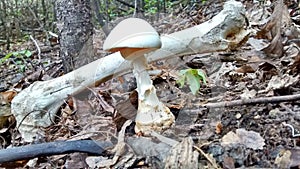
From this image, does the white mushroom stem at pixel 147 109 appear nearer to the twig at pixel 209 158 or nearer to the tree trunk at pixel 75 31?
the twig at pixel 209 158

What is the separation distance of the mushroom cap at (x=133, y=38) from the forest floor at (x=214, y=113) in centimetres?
30

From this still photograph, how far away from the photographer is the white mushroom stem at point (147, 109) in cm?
150

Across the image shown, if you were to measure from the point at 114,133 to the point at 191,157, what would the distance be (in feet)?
1.47

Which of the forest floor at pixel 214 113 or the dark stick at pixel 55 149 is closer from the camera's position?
the forest floor at pixel 214 113

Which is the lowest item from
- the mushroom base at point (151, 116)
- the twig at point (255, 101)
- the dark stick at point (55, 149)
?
the dark stick at point (55, 149)

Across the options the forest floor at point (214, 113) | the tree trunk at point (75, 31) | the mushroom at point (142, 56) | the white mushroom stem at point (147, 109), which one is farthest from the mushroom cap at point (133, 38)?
the tree trunk at point (75, 31)

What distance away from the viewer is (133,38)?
133cm

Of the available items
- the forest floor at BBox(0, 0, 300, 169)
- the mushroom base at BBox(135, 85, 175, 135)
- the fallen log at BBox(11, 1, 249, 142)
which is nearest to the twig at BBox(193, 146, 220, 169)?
the forest floor at BBox(0, 0, 300, 169)

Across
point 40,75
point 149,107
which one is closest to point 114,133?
point 149,107

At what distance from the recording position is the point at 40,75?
283 centimetres

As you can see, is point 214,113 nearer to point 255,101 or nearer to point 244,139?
point 255,101

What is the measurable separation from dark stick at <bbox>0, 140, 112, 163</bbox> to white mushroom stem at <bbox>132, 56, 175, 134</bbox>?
14cm

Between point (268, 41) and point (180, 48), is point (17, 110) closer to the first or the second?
point (180, 48)

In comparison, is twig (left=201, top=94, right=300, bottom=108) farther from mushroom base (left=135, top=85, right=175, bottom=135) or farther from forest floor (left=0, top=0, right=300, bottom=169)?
mushroom base (left=135, top=85, right=175, bottom=135)
